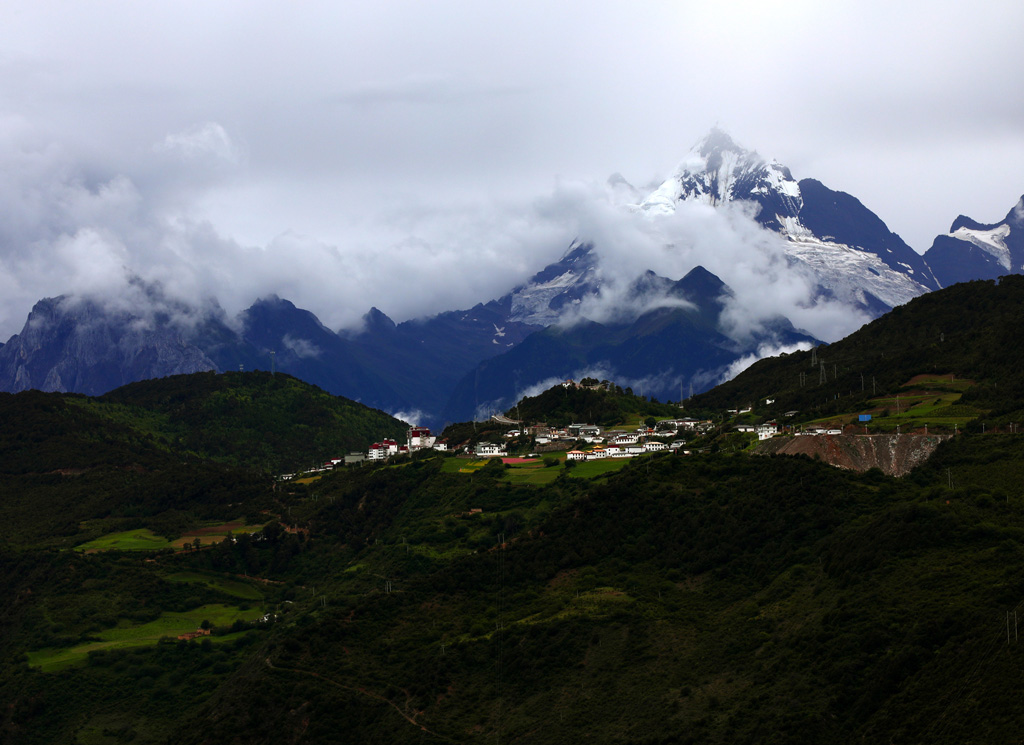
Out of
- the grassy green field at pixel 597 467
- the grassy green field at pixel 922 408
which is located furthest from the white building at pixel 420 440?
the grassy green field at pixel 922 408

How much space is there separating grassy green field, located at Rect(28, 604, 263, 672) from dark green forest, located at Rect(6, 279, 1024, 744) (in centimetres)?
32

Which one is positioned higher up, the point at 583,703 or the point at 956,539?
the point at 956,539

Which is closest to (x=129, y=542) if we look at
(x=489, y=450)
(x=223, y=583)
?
(x=223, y=583)

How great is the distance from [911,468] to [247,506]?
67767mm

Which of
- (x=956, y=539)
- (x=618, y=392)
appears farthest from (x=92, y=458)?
(x=956, y=539)

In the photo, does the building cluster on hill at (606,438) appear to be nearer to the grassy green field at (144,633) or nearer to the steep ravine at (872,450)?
the steep ravine at (872,450)

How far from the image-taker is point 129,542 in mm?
94688

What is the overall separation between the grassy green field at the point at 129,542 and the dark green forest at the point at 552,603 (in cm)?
104

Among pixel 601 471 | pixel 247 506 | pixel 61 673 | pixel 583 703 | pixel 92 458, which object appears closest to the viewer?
pixel 583 703

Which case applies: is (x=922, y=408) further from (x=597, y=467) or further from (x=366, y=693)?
(x=366, y=693)

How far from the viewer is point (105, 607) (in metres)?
78.9

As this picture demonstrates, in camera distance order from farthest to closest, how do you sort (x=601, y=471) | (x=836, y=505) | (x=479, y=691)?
(x=601, y=471) → (x=836, y=505) → (x=479, y=691)

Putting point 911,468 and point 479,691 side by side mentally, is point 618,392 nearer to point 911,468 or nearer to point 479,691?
point 911,468

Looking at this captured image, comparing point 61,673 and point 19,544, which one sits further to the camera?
point 19,544
